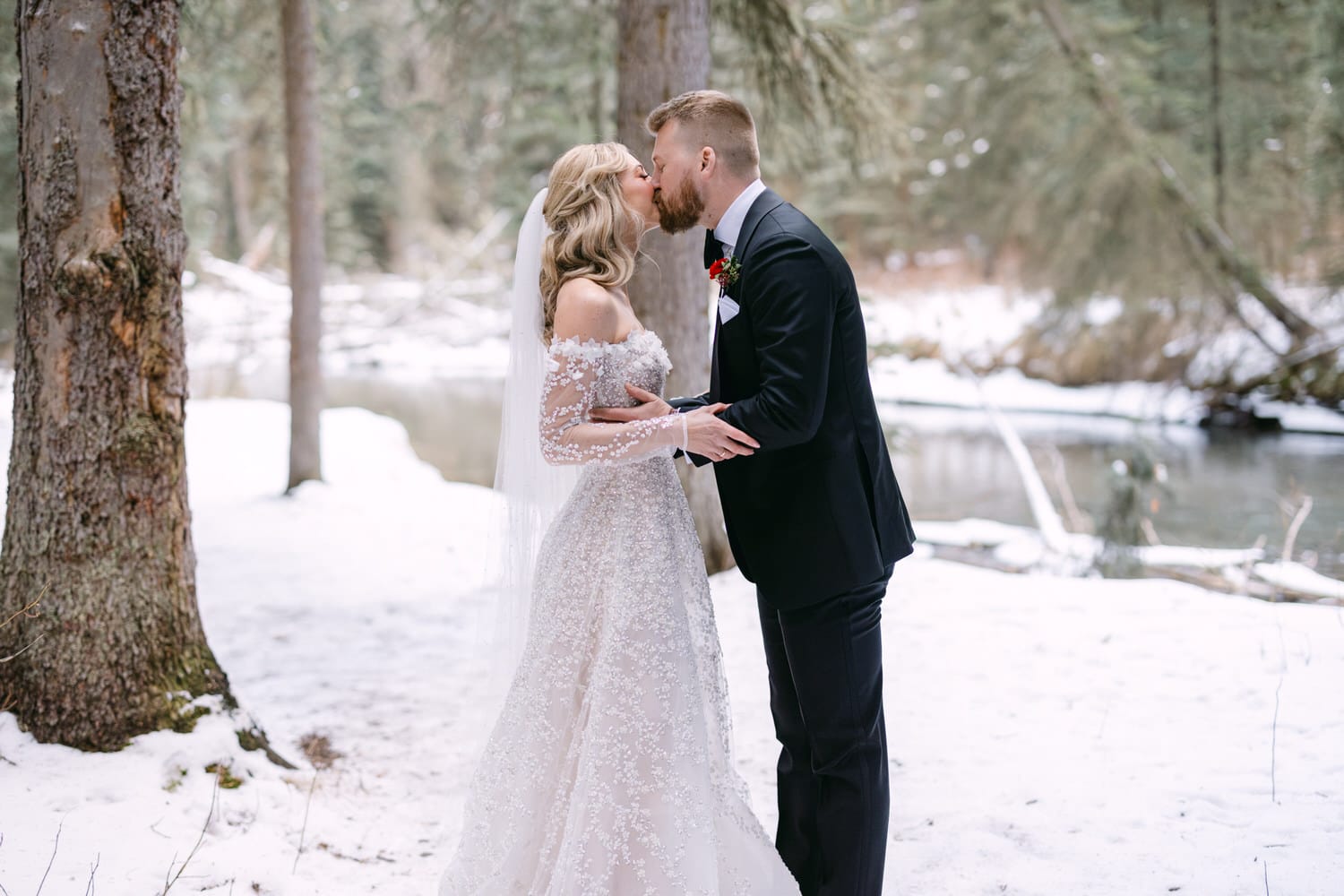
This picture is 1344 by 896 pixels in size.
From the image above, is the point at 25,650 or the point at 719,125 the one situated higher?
the point at 719,125

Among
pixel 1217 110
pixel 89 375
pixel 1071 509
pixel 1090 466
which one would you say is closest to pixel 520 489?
pixel 89 375

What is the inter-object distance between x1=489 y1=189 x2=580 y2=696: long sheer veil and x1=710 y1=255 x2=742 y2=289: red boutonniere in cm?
67

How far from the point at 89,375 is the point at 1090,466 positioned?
13494mm

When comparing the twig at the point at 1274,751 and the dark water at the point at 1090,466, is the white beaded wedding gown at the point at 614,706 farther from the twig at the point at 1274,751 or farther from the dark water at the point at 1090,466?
the dark water at the point at 1090,466

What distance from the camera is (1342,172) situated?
1388cm

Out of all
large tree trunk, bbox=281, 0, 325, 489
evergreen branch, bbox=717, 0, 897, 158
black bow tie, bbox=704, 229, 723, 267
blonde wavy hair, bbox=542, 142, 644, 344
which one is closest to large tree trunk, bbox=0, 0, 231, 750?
blonde wavy hair, bbox=542, 142, 644, 344

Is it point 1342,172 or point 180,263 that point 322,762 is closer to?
point 180,263

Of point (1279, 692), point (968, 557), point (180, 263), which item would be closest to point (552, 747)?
point (180, 263)

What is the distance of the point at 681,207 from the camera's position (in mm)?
2836

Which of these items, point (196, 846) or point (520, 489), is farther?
point (520, 489)

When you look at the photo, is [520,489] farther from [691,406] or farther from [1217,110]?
[1217,110]

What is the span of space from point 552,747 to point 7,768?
1675 mm

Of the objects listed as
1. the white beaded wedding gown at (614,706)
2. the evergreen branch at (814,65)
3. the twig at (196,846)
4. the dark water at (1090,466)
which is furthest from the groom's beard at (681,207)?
the dark water at (1090,466)

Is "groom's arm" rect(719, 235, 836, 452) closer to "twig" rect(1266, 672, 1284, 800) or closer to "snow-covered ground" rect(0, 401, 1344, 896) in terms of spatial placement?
"snow-covered ground" rect(0, 401, 1344, 896)
